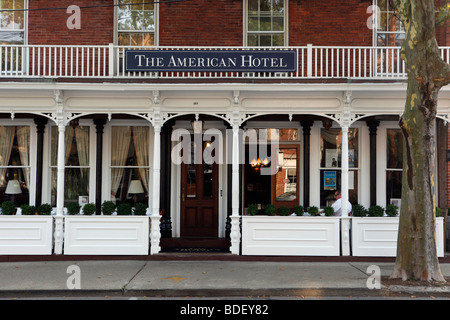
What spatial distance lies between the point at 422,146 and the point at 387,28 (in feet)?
16.8

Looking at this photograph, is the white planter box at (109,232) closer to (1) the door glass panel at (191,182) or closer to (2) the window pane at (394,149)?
(1) the door glass panel at (191,182)

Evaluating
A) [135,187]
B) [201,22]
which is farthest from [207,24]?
[135,187]

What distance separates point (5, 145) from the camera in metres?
11.3

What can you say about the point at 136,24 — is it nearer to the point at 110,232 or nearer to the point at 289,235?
the point at 110,232

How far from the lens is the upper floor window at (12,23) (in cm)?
1128

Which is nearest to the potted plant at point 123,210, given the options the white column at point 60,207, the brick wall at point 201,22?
the white column at point 60,207

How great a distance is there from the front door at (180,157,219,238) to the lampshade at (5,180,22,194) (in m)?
4.28

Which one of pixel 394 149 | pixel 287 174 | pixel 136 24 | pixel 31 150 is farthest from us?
pixel 287 174

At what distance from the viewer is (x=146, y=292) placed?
7.31 meters

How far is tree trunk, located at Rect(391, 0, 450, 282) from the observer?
7.58m

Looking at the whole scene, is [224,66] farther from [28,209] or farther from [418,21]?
[28,209]

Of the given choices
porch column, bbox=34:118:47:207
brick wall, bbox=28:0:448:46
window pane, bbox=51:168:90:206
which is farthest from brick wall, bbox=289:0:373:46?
porch column, bbox=34:118:47:207

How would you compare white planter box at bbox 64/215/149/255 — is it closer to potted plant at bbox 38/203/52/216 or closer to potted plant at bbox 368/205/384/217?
potted plant at bbox 38/203/52/216

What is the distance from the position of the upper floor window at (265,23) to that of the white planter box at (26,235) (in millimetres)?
6857
